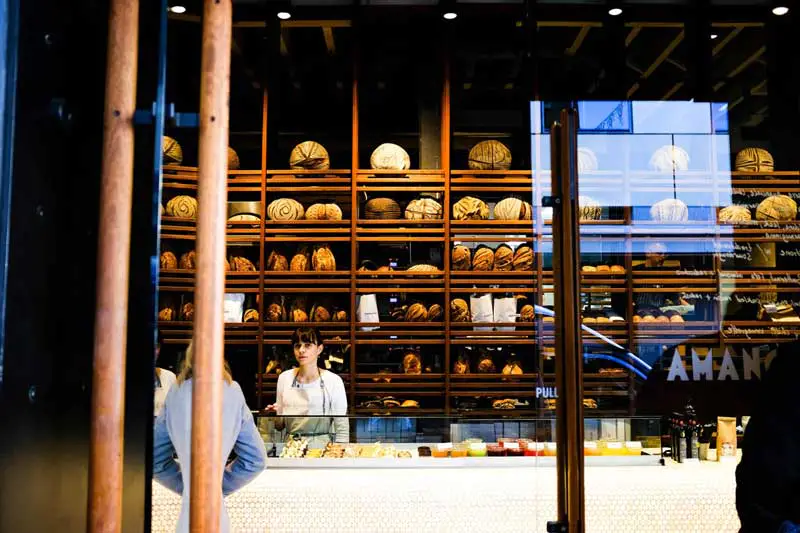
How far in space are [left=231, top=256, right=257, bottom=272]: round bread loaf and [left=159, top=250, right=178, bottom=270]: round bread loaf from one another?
4.07 m

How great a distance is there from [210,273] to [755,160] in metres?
2.64

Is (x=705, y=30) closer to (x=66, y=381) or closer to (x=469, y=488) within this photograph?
(x=469, y=488)

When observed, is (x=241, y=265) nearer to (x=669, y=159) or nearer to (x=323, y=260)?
(x=323, y=260)

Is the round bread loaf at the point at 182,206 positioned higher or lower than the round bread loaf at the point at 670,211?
lower

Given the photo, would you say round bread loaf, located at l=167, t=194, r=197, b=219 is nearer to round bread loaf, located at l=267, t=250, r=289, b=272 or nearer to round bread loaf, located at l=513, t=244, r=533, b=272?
round bread loaf, located at l=267, t=250, r=289, b=272

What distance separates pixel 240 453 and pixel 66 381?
1390 mm

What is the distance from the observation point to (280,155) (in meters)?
5.21

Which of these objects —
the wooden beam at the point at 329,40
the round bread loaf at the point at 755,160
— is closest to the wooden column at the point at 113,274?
the round bread loaf at the point at 755,160

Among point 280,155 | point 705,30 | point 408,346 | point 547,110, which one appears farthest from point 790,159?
point 280,155

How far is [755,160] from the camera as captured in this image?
2781 millimetres

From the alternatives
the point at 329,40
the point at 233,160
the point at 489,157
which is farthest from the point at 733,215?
the point at 329,40

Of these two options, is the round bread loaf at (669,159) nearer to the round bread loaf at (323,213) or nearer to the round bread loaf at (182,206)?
the round bread loaf at (182,206)

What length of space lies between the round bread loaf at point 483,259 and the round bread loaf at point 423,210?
0.39 meters

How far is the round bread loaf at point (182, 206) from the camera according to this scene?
33.0 inches
